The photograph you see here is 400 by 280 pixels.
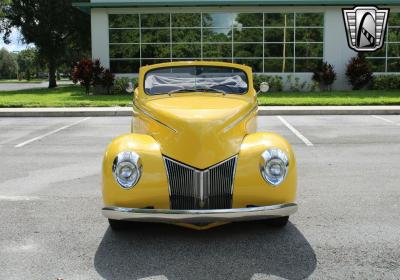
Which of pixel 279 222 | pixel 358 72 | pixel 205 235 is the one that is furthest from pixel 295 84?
pixel 205 235

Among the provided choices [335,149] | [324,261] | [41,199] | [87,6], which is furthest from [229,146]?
[87,6]

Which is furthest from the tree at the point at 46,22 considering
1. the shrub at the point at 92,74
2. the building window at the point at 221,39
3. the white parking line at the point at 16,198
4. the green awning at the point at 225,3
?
the white parking line at the point at 16,198

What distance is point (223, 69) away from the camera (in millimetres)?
6133

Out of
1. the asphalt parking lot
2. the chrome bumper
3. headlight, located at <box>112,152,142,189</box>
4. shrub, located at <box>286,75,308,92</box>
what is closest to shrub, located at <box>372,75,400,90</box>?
shrub, located at <box>286,75,308,92</box>

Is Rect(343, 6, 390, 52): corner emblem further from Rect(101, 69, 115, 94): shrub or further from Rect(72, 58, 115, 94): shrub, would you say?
Rect(72, 58, 115, 94): shrub

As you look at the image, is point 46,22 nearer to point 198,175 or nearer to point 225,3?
point 225,3

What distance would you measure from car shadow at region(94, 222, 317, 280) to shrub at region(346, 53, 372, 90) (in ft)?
69.8

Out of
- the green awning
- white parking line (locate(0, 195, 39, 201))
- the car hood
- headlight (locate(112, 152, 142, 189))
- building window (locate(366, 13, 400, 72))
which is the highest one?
the green awning

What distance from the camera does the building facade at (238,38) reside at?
25625 mm

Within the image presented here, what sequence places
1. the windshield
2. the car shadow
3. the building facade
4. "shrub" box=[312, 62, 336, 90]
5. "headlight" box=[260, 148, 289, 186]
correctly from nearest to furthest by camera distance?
the car shadow < "headlight" box=[260, 148, 289, 186] < the windshield < "shrub" box=[312, 62, 336, 90] < the building facade

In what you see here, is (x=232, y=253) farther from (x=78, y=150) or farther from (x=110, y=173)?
(x=78, y=150)

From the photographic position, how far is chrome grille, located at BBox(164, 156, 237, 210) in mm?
4402

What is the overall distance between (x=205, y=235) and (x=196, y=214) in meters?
0.66

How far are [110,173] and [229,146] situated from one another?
1.08m
